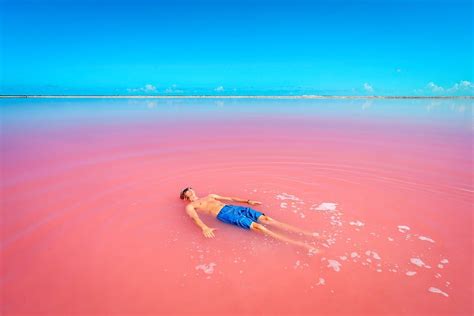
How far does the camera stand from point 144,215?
564 cm

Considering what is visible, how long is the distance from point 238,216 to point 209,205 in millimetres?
754

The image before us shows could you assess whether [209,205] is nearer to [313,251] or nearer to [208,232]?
[208,232]

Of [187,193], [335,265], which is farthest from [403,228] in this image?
[187,193]

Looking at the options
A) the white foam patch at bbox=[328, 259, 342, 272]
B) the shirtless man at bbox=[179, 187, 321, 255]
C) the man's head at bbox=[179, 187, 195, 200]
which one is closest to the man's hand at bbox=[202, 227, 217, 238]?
the shirtless man at bbox=[179, 187, 321, 255]

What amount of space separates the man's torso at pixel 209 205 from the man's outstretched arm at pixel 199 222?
0.59ft

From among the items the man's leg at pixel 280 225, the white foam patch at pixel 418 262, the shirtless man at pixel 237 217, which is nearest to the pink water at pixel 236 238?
the white foam patch at pixel 418 262

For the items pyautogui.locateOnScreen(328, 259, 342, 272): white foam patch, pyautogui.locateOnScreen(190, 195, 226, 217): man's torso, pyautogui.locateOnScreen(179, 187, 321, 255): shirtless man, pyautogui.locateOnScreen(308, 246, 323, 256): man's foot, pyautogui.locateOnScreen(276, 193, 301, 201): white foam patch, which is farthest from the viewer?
pyautogui.locateOnScreen(276, 193, 301, 201): white foam patch

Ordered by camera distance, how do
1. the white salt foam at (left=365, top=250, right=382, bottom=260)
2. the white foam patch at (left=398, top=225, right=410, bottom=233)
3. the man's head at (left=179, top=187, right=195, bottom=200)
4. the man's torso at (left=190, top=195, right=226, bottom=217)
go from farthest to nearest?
1. the man's head at (left=179, top=187, right=195, bottom=200)
2. the man's torso at (left=190, top=195, right=226, bottom=217)
3. the white foam patch at (left=398, top=225, right=410, bottom=233)
4. the white salt foam at (left=365, top=250, right=382, bottom=260)

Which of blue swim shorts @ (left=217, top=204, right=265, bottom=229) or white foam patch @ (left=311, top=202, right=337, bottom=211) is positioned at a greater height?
blue swim shorts @ (left=217, top=204, right=265, bottom=229)

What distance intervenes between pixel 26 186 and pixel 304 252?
6.64 meters

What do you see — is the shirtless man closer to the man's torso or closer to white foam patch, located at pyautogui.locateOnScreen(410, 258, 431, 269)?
the man's torso

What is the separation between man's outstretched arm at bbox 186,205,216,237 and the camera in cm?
481

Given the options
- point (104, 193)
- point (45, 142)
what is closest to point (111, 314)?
point (104, 193)

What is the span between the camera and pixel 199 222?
5039 millimetres
